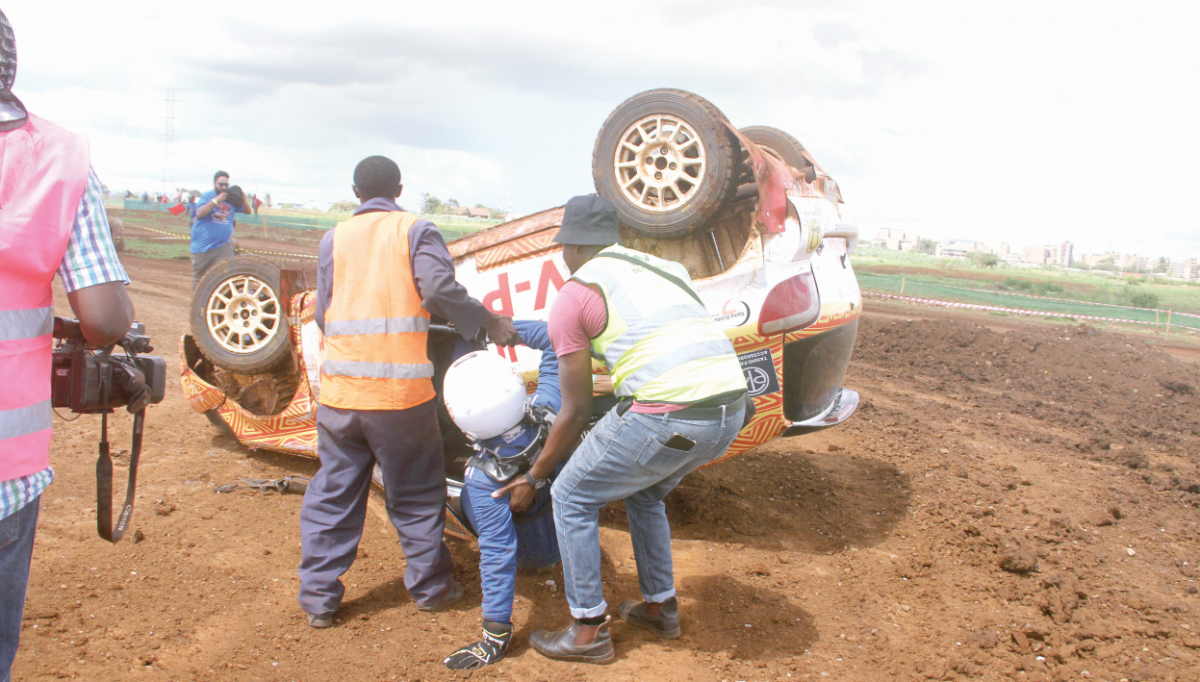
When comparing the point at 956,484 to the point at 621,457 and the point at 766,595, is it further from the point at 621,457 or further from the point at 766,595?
the point at 621,457

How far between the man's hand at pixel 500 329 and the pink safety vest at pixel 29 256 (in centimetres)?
165

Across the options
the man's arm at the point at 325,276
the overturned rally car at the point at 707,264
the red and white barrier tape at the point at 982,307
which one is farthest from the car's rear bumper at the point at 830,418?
the red and white barrier tape at the point at 982,307

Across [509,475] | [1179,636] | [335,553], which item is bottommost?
[1179,636]

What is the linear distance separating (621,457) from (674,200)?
159cm

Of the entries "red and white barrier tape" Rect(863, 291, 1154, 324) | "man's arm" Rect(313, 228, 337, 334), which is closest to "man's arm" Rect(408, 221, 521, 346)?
"man's arm" Rect(313, 228, 337, 334)

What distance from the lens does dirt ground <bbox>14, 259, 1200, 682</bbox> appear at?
301 centimetres

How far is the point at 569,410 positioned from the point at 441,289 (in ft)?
2.56

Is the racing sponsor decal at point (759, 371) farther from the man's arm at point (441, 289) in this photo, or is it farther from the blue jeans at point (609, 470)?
the man's arm at point (441, 289)

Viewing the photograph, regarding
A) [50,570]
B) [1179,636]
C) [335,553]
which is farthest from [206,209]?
[1179,636]

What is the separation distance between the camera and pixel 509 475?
310 cm

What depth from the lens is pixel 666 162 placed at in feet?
12.5

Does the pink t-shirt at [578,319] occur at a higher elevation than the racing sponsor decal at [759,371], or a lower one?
higher

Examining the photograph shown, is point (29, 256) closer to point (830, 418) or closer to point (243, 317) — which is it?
point (243, 317)

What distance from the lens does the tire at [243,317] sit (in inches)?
183
